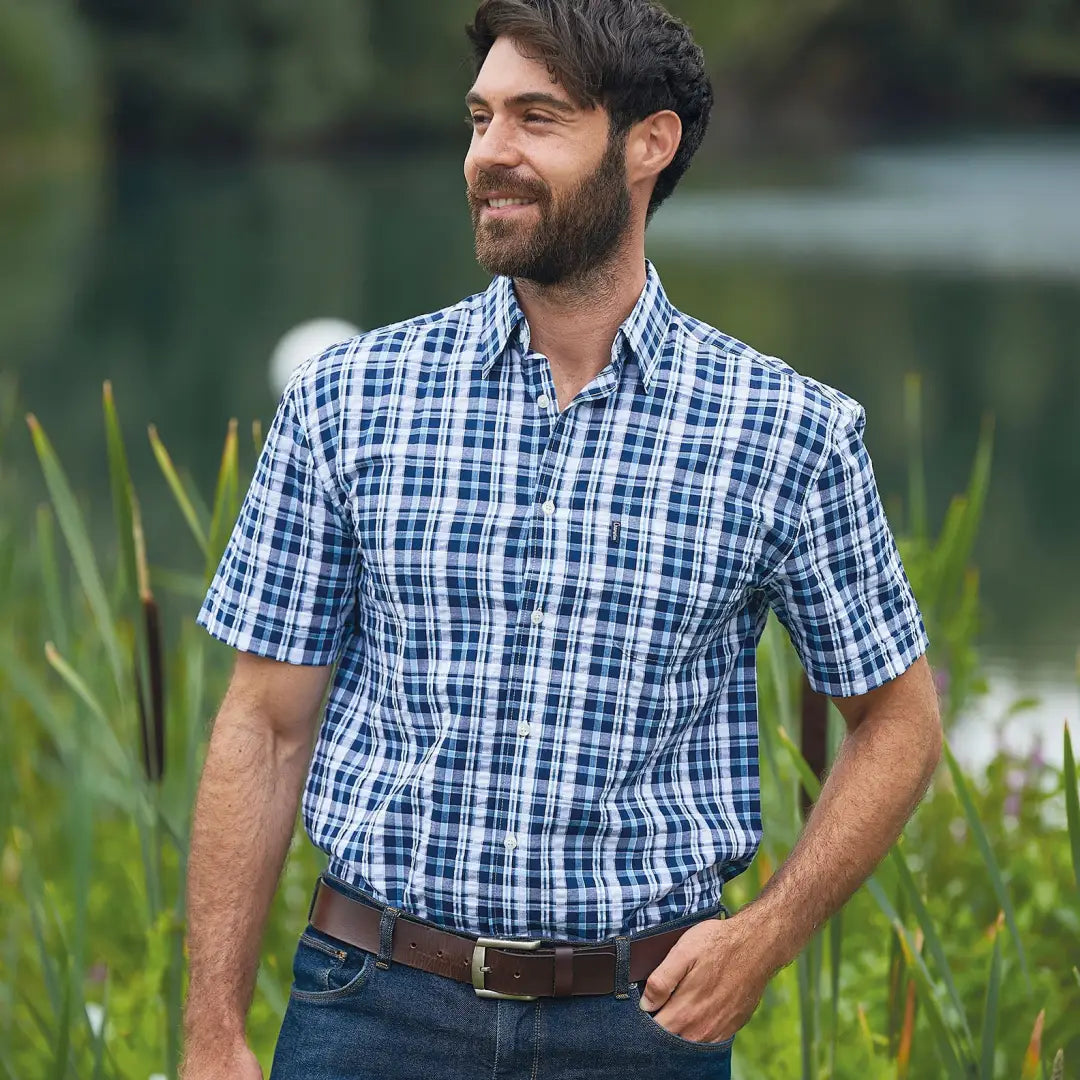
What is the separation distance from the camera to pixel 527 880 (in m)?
1.33

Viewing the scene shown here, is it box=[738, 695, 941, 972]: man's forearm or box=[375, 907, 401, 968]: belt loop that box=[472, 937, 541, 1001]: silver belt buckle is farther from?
box=[738, 695, 941, 972]: man's forearm

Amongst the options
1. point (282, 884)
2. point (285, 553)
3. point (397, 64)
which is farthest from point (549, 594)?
point (397, 64)

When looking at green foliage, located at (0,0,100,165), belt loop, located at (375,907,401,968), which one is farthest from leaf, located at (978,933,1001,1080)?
green foliage, located at (0,0,100,165)

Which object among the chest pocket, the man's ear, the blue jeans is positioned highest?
the man's ear

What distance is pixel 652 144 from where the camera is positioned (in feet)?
4.79

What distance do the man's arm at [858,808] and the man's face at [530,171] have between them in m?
0.43

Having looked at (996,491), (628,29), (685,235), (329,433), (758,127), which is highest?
(628,29)

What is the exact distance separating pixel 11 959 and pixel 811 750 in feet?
3.04

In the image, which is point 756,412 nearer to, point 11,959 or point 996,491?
point 11,959

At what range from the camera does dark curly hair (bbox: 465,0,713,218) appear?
136cm

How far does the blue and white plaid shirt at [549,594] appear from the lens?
135cm

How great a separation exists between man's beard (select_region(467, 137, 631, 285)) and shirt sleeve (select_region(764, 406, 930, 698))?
0.23m

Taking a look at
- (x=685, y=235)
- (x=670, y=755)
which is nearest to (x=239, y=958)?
(x=670, y=755)

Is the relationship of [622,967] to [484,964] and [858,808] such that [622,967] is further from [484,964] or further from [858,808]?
[858,808]
